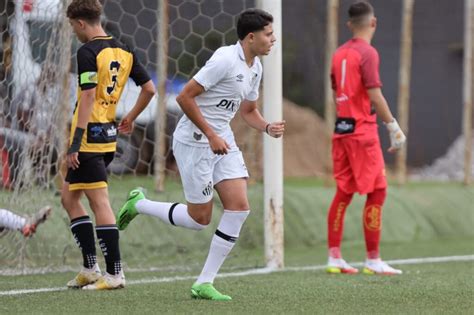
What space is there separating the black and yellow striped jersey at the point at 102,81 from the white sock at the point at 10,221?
150 cm

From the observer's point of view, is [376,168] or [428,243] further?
[428,243]

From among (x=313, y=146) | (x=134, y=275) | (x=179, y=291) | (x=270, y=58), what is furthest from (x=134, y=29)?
(x=313, y=146)

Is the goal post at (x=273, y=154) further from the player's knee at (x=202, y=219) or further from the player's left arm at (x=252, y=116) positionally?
the player's knee at (x=202, y=219)

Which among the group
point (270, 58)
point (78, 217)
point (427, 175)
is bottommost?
point (427, 175)

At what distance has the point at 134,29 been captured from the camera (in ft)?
28.5

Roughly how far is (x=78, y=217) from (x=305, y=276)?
173 centimetres

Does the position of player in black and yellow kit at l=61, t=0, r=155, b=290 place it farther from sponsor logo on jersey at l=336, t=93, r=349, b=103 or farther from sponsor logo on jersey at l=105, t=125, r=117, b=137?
sponsor logo on jersey at l=336, t=93, r=349, b=103

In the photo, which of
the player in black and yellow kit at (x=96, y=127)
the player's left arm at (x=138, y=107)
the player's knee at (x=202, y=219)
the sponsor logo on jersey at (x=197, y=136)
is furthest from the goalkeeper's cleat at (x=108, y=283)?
the sponsor logo on jersey at (x=197, y=136)

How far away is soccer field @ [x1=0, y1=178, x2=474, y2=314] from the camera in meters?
5.82

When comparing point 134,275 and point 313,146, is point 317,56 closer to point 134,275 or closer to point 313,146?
point 313,146

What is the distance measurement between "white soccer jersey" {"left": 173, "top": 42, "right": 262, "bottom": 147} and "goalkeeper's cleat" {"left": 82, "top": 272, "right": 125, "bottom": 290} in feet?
3.25

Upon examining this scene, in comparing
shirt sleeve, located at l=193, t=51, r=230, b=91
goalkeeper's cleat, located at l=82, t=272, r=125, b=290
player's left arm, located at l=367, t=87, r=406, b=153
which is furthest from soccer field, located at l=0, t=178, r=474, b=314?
shirt sleeve, located at l=193, t=51, r=230, b=91

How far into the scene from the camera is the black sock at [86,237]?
22.1 feet

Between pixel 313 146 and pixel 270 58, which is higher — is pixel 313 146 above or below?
below
